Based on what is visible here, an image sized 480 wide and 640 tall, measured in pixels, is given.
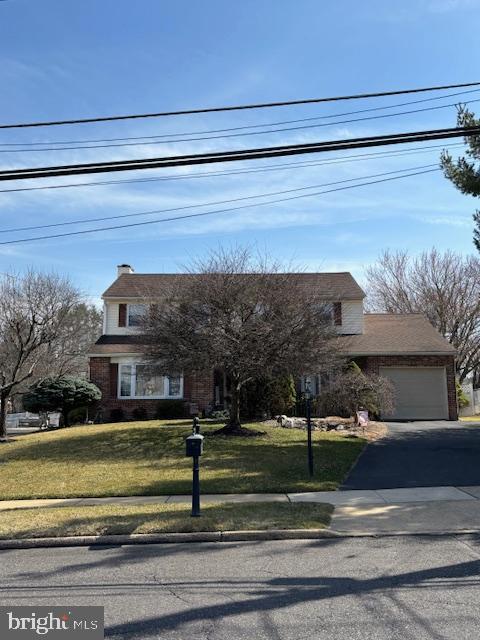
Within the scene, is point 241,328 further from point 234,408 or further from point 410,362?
point 410,362

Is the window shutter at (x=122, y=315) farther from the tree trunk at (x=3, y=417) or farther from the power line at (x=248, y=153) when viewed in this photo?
the power line at (x=248, y=153)

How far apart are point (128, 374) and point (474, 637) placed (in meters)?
23.3

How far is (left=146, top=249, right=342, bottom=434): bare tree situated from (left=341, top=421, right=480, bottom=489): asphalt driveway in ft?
10.8

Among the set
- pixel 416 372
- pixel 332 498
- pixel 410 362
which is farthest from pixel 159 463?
pixel 416 372

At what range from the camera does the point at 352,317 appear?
27.7 meters

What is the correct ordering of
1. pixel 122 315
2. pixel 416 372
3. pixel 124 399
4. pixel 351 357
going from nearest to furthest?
1. pixel 351 357
2. pixel 416 372
3. pixel 124 399
4. pixel 122 315

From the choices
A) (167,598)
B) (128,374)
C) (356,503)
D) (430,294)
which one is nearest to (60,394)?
(128,374)

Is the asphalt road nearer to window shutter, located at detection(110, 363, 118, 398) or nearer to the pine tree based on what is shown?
the pine tree

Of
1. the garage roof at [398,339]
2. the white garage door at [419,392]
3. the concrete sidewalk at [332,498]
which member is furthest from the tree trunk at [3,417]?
the white garage door at [419,392]

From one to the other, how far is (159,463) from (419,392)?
15.1 m

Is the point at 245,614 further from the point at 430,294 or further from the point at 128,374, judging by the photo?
the point at 430,294

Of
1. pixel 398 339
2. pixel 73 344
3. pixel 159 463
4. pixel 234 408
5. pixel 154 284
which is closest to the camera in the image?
pixel 159 463

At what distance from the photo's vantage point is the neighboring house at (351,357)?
2516 cm

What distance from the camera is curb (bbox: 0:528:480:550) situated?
24.8 ft
